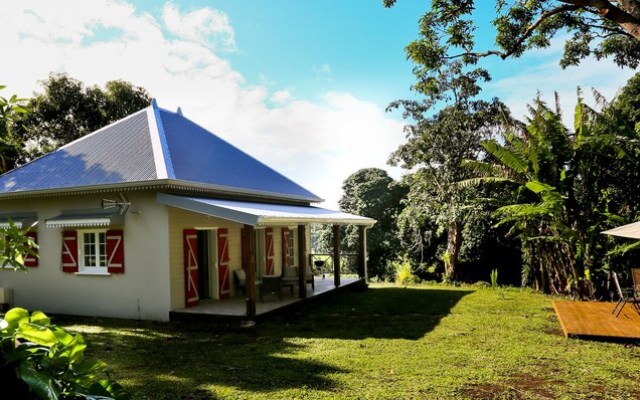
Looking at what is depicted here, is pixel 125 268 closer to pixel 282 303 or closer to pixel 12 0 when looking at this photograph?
pixel 282 303

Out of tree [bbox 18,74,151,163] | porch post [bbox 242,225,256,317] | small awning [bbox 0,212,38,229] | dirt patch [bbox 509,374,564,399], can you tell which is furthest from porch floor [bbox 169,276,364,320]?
tree [bbox 18,74,151,163]

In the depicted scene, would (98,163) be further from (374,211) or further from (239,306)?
(374,211)

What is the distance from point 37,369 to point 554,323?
11.0 metres

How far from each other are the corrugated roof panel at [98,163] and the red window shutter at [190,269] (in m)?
1.90

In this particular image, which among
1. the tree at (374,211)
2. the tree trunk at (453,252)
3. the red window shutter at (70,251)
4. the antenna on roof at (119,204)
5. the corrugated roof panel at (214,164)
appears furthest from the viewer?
the tree at (374,211)

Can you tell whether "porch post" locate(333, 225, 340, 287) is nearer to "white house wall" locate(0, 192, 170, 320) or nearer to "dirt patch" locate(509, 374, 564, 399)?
"white house wall" locate(0, 192, 170, 320)

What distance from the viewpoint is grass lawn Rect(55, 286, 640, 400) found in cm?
587

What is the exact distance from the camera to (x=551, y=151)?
12617mm

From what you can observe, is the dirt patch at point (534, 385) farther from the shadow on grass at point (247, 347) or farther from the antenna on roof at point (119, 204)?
the antenna on roof at point (119, 204)

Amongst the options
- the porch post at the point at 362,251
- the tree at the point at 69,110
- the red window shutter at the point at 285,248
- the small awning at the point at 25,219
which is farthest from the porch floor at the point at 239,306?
the tree at the point at 69,110

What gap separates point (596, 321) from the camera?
9.28 m

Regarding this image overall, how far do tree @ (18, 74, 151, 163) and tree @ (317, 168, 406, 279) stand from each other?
14.0 meters

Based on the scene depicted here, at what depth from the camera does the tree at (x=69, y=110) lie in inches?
968

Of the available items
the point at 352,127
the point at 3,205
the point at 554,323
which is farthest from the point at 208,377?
the point at 3,205
